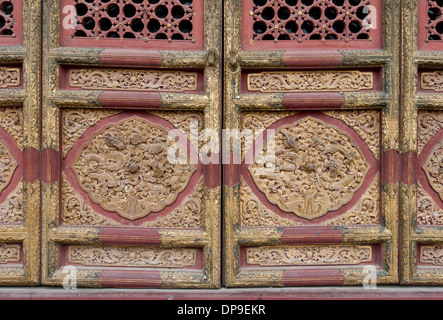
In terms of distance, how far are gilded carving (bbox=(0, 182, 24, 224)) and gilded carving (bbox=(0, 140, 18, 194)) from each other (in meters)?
0.10

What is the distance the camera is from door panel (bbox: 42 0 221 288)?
278cm

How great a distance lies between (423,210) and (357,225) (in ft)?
1.92

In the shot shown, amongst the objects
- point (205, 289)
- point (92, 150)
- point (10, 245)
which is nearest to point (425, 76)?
point (205, 289)

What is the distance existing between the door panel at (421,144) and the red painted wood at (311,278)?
58cm

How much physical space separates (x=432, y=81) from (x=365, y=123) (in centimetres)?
68

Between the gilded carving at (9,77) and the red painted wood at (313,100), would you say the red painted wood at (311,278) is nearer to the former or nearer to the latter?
the red painted wood at (313,100)

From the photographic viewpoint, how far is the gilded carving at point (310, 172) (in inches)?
112

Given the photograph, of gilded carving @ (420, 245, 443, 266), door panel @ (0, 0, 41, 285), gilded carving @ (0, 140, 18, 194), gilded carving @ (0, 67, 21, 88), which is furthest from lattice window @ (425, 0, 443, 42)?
gilded carving @ (0, 140, 18, 194)

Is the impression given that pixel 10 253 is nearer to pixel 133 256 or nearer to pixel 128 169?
pixel 133 256

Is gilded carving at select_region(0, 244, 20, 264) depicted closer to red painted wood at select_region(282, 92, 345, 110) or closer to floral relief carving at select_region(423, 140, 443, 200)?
red painted wood at select_region(282, 92, 345, 110)

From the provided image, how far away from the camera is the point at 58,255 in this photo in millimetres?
2814

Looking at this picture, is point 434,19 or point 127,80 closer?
point 127,80

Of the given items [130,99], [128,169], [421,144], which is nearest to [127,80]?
[130,99]

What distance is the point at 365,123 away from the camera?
2881mm
